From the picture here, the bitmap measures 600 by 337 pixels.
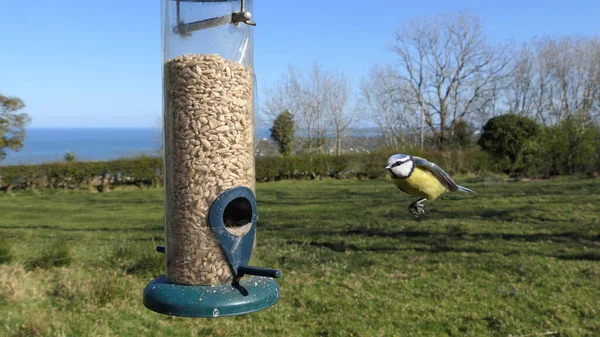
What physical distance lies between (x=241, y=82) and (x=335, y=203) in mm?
13654

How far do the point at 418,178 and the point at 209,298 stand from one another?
3.99 feet

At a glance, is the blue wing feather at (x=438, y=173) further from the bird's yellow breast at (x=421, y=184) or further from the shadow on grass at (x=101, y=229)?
the shadow on grass at (x=101, y=229)

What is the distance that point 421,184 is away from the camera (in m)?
2.63

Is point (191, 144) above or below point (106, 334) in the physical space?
above

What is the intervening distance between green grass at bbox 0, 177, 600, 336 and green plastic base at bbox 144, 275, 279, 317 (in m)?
3.37

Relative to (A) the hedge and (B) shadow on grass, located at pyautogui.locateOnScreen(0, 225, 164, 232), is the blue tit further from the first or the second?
(A) the hedge

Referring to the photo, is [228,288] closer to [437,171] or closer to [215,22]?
[437,171]

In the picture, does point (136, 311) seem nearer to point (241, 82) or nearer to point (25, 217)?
point (241, 82)

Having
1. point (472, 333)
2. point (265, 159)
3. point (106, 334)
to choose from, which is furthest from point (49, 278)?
point (265, 159)

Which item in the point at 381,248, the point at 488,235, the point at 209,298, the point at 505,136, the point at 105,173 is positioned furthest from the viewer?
the point at 105,173

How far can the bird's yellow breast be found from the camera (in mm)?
→ 2586

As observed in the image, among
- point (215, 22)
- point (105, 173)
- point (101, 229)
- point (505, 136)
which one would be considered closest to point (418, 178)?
point (215, 22)

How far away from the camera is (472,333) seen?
6297 millimetres

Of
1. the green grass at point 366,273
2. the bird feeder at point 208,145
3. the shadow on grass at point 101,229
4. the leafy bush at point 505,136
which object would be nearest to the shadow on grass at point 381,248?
the green grass at point 366,273
